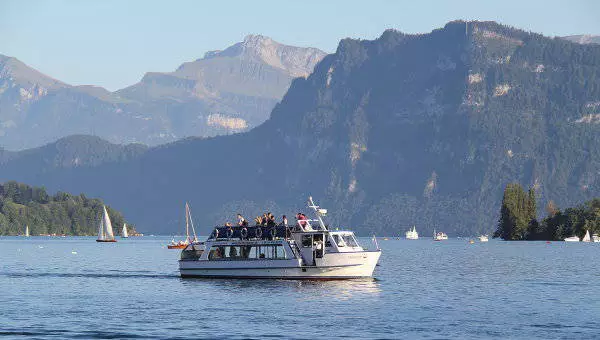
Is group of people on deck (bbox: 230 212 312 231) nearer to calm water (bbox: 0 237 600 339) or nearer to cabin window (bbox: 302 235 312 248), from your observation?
cabin window (bbox: 302 235 312 248)

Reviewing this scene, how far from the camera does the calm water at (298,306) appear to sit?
78500mm

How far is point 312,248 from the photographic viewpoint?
372 feet

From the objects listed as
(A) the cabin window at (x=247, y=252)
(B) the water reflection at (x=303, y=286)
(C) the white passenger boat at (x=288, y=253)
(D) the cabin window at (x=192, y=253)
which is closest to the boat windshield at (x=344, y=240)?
(C) the white passenger boat at (x=288, y=253)

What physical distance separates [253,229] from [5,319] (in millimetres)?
37318

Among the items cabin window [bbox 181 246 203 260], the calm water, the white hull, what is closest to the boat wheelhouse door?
the white hull

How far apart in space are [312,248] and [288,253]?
2.65 metres

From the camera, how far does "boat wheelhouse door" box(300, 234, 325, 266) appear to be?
113375 millimetres

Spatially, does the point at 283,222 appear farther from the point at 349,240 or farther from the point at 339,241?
the point at 349,240

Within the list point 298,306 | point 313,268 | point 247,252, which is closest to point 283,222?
point 247,252

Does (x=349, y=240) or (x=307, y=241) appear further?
(x=349, y=240)

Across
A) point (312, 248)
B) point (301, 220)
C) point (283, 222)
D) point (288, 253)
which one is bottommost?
point (288, 253)

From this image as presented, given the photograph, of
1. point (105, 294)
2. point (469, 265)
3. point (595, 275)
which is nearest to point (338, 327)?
point (105, 294)

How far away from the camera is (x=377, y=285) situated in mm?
115500

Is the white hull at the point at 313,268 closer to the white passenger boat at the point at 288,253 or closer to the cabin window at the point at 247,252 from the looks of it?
the white passenger boat at the point at 288,253
